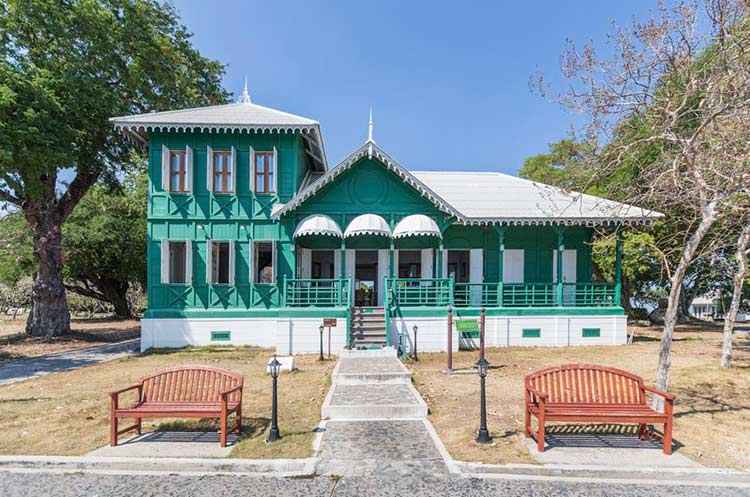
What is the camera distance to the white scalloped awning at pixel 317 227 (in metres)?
14.7

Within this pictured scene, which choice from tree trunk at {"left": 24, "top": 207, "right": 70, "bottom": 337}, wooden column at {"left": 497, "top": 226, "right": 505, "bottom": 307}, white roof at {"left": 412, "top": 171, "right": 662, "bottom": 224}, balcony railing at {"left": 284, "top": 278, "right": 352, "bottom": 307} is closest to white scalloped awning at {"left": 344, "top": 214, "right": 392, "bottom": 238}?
balcony railing at {"left": 284, "top": 278, "right": 352, "bottom": 307}

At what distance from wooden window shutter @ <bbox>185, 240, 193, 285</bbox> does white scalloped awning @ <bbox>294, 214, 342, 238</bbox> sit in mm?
4305

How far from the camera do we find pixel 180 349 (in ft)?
48.3

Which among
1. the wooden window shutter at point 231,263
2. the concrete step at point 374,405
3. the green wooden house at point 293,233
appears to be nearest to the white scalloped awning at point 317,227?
the green wooden house at point 293,233

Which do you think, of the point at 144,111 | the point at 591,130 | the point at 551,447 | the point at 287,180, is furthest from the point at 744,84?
the point at 144,111

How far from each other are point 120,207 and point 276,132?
17.6 metres

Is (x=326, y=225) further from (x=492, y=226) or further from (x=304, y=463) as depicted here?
(x=304, y=463)

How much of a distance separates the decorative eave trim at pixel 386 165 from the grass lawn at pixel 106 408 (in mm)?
A: 5930

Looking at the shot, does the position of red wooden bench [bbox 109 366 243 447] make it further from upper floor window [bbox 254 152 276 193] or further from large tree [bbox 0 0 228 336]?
large tree [bbox 0 0 228 336]

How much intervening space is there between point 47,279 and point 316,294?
12774mm

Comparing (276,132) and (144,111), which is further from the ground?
(144,111)

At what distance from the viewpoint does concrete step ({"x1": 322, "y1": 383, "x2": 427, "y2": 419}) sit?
7.32m

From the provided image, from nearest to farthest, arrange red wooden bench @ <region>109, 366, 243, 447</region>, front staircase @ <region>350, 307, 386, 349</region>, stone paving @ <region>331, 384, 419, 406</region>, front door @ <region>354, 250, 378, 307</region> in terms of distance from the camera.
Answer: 1. red wooden bench @ <region>109, 366, 243, 447</region>
2. stone paving @ <region>331, 384, 419, 406</region>
3. front staircase @ <region>350, 307, 386, 349</region>
4. front door @ <region>354, 250, 378, 307</region>

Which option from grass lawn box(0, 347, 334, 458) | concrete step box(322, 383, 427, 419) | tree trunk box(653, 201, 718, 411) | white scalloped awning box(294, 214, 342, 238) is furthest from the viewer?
white scalloped awning box(294, 214, 342, 238)
